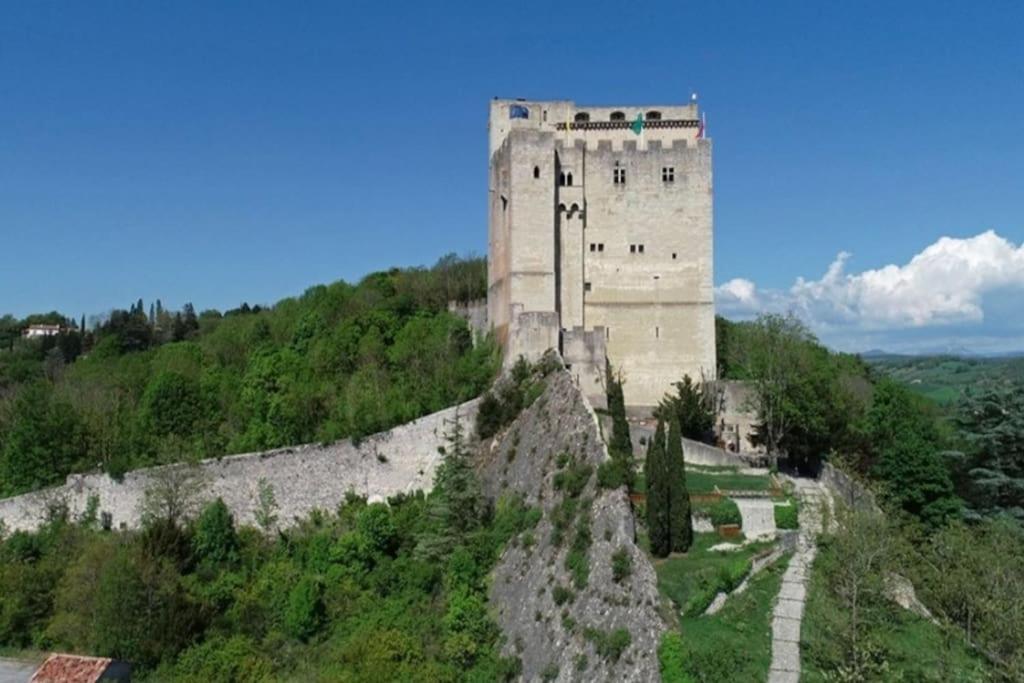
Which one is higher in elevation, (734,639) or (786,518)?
(786,518)

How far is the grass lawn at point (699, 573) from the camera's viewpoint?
22.8 m

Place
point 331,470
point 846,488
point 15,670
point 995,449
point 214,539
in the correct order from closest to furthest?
point 846,488, point 15,670, point 995,449, point 214,539, point 331,470

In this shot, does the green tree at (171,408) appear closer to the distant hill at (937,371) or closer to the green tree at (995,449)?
the green tree at (995,449)

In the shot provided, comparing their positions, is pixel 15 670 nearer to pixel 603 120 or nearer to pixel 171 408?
pixel 171 408

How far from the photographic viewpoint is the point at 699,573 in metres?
23.8

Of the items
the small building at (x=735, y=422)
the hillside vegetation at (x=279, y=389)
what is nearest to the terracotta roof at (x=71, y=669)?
the hillside vegetation at (x=279, y=389)

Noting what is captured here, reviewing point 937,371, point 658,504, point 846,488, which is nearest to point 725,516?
point 658,504

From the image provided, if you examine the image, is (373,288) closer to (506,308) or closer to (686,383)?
(506,308)

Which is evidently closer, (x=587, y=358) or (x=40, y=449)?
(x=587, y=358)

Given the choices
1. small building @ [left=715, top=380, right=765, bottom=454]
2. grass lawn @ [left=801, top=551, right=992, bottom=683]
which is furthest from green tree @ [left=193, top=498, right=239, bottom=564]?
grass lawn @ [left=801, top=551, right=992, bottom=683]

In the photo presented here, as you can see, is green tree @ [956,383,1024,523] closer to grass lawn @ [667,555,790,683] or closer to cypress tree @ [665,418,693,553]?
cypress tree @ [665,418,693,553]

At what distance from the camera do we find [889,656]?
2195cm

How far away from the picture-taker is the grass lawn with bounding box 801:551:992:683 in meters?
21.1

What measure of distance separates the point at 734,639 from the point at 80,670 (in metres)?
22.2
